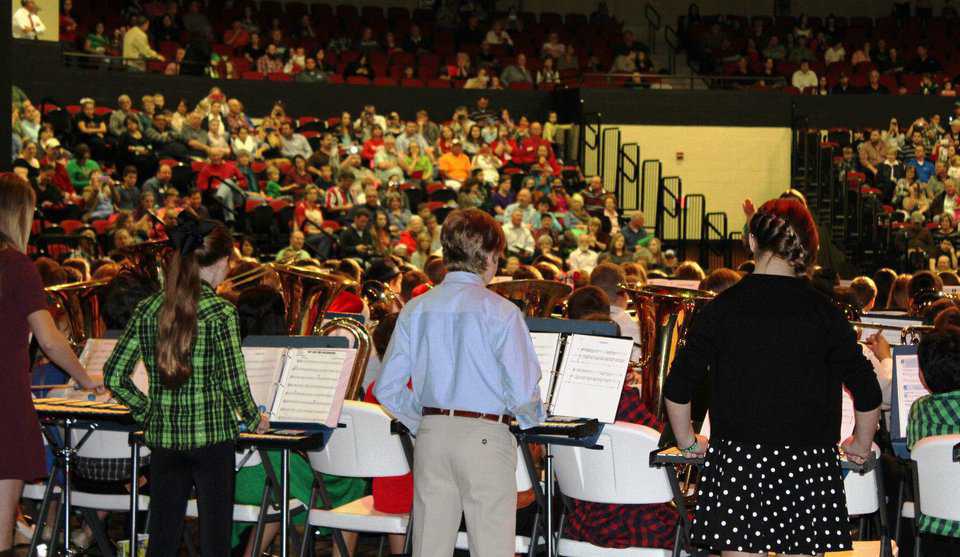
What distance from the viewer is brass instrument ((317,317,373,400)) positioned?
5.96 meters

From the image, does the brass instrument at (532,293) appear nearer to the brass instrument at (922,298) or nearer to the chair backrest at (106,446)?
the chair backrest at (106,446)

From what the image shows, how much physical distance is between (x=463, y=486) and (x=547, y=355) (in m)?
0.80

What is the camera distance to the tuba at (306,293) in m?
7.28

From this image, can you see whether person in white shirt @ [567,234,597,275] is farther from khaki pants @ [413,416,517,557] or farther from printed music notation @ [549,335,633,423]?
khaki pants @ [413,416,517,557]

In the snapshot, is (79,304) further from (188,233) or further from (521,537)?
(521,537)

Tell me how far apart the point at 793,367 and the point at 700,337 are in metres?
0.28

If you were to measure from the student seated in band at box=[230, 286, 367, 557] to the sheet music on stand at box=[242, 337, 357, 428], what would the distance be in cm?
39

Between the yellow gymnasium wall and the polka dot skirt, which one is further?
the yellow gymnasium wall

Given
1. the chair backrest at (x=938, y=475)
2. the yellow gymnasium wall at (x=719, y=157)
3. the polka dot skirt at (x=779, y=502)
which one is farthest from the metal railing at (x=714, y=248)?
the polka dot skirt at (x=779, y=502)

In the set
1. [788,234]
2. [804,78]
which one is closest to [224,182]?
[804,78]

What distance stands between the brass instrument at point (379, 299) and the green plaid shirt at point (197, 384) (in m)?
3.49

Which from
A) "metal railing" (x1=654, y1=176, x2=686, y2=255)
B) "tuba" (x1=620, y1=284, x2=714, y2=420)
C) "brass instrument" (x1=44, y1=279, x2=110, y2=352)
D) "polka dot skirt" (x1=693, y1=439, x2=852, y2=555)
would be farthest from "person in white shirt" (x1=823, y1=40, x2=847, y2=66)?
"polka dot skirt" (x1=693, y1=439, x2=852, y2=555)

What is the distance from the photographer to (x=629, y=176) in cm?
2061

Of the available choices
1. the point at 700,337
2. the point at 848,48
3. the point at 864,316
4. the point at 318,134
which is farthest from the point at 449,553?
the point at 848,48
